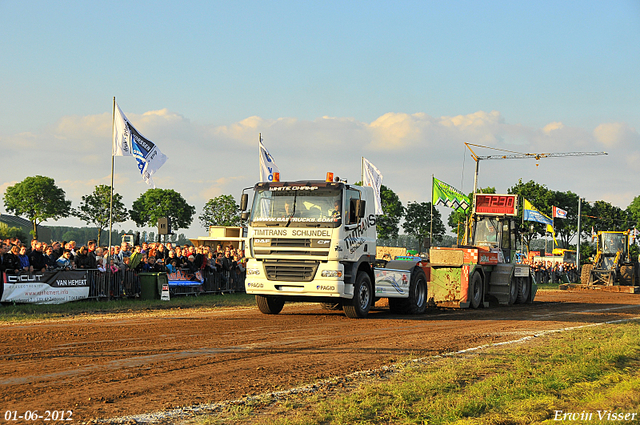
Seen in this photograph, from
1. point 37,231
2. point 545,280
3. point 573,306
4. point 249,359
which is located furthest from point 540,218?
point 37,231

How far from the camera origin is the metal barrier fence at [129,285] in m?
18.8

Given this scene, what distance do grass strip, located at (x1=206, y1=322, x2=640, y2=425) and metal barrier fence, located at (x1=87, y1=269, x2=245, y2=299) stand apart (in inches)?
496

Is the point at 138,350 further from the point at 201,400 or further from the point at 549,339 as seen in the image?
the point at 549,339

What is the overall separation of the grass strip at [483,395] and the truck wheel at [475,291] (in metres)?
9.87

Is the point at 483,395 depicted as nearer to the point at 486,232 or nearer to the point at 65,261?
the point at 65,261

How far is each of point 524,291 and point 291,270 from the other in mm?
12999

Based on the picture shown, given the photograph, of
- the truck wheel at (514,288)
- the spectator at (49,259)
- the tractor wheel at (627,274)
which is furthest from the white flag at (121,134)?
the tractor wheel at (627,274)

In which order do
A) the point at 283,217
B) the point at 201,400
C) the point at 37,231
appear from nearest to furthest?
the point at 201,400 < the point at 283,217 < the point at 37,231

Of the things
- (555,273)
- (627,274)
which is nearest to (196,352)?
(627,274)

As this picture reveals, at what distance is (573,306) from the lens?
22.9 metres

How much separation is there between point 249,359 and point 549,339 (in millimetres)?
6453

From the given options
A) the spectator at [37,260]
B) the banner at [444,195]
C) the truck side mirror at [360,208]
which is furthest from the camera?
the banner at [444,195]

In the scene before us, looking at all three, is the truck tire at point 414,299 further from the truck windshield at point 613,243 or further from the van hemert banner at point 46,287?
the truck windshield at point 613,243

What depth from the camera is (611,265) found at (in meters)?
38.9
